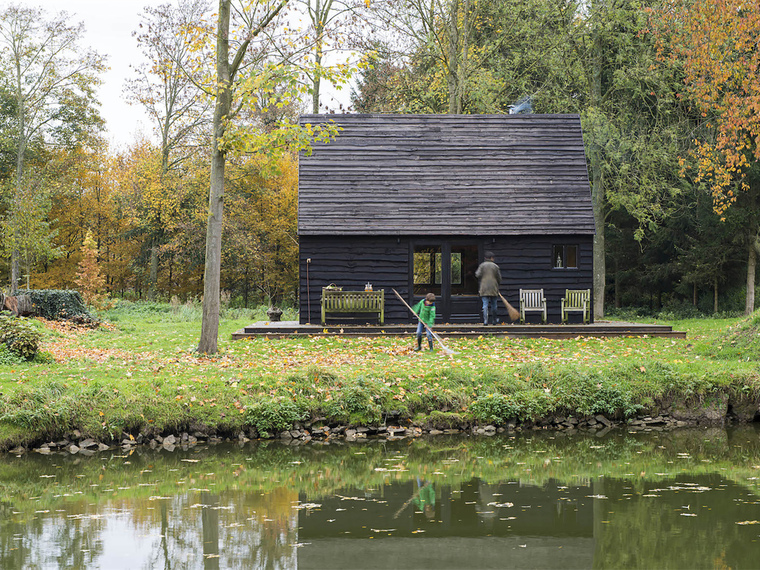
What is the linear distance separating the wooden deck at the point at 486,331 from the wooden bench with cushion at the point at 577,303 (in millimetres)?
1151

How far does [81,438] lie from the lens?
10.1 metres

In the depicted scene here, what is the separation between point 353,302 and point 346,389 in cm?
867

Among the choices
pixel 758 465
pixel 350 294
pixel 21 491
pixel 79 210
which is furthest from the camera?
→ pixel 79 210

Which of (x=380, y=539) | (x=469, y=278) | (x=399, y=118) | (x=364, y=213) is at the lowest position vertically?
(x=380, y=539)

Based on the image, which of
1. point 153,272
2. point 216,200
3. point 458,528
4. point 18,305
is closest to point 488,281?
point 216,200

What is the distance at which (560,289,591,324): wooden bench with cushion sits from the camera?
2003cm

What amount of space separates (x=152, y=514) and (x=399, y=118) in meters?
16.6

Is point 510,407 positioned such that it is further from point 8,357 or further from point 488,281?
point 8,357

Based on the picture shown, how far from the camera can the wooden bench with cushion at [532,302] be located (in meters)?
19.8

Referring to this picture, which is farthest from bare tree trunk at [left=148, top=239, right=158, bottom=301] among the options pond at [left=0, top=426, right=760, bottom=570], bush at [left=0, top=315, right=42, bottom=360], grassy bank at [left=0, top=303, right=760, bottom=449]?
pond at [left=0, top=426, right=760, bottom=570]

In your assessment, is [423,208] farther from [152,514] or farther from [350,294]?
[152,514]

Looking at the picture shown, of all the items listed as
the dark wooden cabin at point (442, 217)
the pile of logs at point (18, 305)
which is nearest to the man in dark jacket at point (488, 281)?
the dark wooden cabin at point (442, 217)

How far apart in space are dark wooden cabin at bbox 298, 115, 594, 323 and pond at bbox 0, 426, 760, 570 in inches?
383

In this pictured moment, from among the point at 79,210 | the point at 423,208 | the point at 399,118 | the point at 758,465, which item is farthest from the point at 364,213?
the point at 79,210
